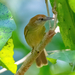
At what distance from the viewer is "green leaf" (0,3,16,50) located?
460mm

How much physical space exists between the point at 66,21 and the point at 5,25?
0.22 metres

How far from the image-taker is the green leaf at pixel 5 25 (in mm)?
460

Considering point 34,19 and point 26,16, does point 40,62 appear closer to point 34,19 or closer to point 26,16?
point 34,19

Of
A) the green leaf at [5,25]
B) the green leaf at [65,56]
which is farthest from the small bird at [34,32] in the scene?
the green leaf at [65,56]

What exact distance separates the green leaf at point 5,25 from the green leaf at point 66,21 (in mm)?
168

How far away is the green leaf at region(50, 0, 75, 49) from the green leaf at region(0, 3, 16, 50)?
0.17 m

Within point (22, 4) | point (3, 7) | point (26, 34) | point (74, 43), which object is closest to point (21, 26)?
point (22, 4)

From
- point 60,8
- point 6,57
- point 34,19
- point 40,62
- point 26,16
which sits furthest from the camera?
point 26,16

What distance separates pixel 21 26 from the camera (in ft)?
4.47

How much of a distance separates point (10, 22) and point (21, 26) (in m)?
0.84

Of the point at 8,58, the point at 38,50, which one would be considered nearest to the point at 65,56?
the point at 38,50

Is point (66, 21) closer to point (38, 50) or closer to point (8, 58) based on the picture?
point (38, 50)

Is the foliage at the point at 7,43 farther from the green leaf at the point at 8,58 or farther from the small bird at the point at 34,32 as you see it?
the small bird at the point at 34,32

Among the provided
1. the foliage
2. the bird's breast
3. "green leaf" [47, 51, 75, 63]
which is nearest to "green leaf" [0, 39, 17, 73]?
the foliage
